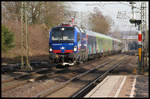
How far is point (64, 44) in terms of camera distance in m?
19.5

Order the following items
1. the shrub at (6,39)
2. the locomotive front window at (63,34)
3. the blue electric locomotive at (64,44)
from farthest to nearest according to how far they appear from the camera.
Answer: the shrub at (6,39)
the locomotive front window at (63,34)
the blue electric locomotive at (64,44)

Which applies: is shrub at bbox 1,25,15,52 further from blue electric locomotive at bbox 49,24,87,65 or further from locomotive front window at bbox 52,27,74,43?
locomotive front window at bbox 52,27,74,43

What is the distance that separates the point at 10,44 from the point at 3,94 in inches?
701

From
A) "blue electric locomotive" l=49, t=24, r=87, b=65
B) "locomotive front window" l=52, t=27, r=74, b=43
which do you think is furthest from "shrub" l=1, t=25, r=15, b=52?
"locomotive front window" l=52, t=27, r=74, b=43

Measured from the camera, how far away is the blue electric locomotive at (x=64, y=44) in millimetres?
19281

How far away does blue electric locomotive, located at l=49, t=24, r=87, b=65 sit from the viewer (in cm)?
1928

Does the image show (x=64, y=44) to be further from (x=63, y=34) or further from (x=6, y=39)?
(x=6, y=39)

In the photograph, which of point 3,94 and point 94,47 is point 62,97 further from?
point 94,47

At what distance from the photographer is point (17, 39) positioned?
114 feet

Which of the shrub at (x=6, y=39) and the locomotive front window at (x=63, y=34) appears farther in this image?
the shrub at (x=6, y=39)

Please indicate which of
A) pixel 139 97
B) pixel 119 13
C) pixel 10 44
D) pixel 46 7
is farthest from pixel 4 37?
pixel 139 97

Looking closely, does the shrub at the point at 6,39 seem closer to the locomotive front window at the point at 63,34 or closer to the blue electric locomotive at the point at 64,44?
the blue electric locomotive at the point at 64,44

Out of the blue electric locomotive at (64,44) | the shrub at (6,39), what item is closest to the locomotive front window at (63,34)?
the blue electric locomotive at (64,44)

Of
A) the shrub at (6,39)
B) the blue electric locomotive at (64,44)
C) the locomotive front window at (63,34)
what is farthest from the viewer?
the shrub at (6,39)
